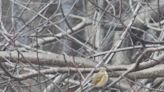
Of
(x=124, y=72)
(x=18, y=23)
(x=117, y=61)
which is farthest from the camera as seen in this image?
(x=117, y=61)

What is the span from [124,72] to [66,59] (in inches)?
18.8

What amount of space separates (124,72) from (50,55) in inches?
25.5

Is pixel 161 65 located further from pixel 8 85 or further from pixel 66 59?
pixel 8 85

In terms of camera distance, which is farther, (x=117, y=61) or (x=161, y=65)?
(x=117, y=61)

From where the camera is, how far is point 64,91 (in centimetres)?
392

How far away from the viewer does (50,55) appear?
12.5ft

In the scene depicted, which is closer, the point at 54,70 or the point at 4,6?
the point at 54,70

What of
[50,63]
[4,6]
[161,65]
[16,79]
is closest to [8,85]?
[16,79]

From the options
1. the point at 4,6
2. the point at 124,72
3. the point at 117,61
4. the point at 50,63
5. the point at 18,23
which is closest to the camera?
the point at 124,72

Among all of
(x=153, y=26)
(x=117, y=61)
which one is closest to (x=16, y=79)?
(x=153, y=26)

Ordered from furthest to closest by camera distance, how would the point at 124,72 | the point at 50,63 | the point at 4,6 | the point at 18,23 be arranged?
the point at 4,6 → the point at 18,23 → the point at 50,63 → the point at 124,72

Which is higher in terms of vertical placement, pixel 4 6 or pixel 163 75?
pixel 4 6

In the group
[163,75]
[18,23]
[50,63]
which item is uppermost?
[18,23]

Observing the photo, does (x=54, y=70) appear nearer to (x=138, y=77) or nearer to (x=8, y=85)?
(x=8, y=85)
